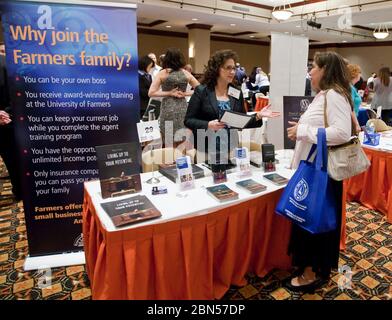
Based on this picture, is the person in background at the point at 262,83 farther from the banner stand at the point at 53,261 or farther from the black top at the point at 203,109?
the banner stand at the point at 53,261

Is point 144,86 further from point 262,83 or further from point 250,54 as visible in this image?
point 250,54

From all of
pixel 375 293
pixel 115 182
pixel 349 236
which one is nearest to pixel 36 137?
pixel 115 182

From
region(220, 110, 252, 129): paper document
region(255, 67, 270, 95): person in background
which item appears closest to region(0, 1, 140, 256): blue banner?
region(220, 110, 252, 129): paper document

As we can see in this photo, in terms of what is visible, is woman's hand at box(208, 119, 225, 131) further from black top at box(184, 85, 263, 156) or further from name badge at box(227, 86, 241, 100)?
name badge at box(227, 86, 241, 100)

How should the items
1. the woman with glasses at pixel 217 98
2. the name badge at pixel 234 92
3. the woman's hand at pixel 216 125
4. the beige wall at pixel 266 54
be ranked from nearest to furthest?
the woman's hand at pixel 216 125 → the woman with glasses at pixel 217 98 → the name badge at pixel 234 92 → the beige wall at pixel 266 54

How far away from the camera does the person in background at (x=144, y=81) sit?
408cm

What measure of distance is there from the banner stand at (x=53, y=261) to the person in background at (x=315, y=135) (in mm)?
1423

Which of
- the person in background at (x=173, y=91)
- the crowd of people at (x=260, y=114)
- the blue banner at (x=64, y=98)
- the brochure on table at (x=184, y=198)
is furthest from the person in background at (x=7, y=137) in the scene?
the brochure on table at (x=184, y=198)

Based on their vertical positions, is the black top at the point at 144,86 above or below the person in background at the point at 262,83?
below

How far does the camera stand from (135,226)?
1.42 metres

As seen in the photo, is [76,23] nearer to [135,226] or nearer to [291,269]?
[135,226]

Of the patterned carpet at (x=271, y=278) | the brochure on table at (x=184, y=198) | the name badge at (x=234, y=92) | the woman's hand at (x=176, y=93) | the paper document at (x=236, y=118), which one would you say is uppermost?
the woman's hand at (x=176, y=93)

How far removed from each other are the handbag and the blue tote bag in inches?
2.3

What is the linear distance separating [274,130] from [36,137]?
2540 millimetres
